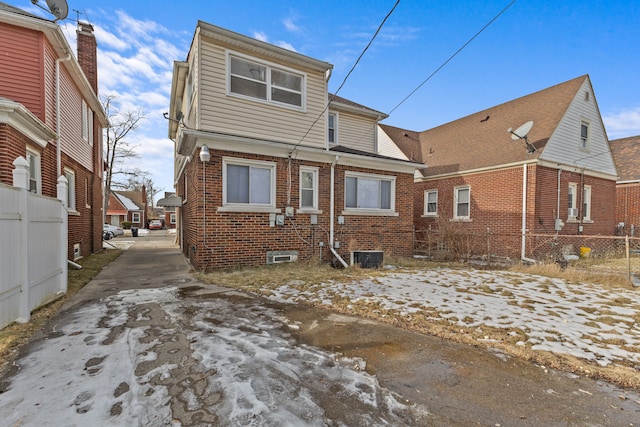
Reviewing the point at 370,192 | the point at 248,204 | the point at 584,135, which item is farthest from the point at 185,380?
the point at 584,135

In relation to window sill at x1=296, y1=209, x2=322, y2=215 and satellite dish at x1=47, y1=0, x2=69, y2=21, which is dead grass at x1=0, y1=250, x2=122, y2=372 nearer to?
window sill at x1=296, y1=209, x2=322, y2=215

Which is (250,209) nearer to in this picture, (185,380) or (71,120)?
(185,380)

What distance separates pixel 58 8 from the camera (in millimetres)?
8039

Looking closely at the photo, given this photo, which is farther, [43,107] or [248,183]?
[248,183]

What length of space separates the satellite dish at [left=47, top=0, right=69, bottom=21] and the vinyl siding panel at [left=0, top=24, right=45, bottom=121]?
1.04 meters

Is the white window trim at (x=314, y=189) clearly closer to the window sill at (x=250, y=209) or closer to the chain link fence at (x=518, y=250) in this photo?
the window sill at (x=250, y=209)

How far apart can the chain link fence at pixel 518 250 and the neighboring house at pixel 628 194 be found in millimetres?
4052

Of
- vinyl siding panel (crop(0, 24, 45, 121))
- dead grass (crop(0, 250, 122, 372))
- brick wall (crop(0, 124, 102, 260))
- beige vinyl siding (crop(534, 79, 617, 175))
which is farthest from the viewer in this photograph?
beige vinyl siding (crop(534, 79, 617, 175))

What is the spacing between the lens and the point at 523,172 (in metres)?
11.4

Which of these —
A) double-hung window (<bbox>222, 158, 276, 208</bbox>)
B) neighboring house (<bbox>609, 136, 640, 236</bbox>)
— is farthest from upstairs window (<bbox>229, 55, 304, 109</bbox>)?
neighboring house (<bbox>609, 136, 640, 236</bbox>)

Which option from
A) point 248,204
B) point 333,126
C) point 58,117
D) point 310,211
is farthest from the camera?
point 333,126

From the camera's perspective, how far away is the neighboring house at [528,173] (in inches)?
450

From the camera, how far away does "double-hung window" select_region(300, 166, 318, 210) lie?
9.13 metres

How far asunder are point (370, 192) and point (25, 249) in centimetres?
872
